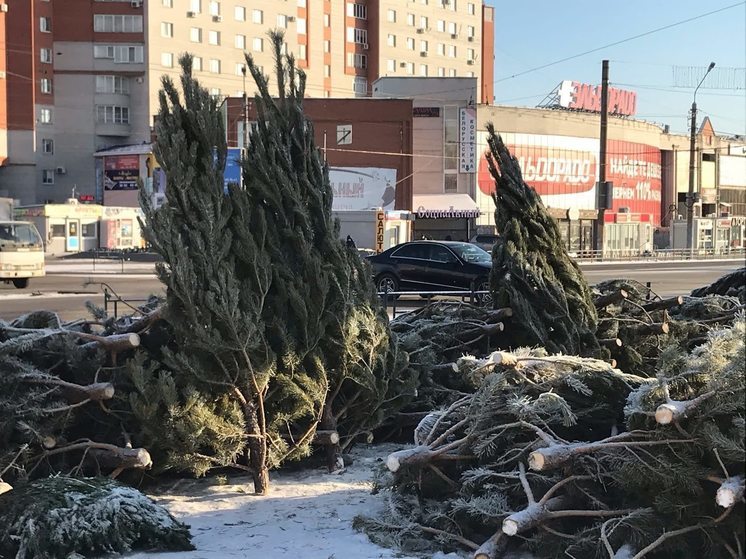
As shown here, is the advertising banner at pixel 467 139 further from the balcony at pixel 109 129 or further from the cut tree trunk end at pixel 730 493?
the cut tree trunk end at pixel 730 493

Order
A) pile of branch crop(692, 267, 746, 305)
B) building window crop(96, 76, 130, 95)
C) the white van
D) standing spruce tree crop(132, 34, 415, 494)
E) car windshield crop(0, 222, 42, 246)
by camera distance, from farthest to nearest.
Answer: building window crop(96, 76, 130, 95) → car windshield crop(0, 222, 42, 246) → the white van → pile of branch crop(692, 267, 746, 305) → standing spruce tree crop(132, 34, 415, 494)

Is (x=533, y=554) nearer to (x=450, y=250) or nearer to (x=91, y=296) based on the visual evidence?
(x=450, y=250)

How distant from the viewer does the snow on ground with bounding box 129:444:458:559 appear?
4.56 meters

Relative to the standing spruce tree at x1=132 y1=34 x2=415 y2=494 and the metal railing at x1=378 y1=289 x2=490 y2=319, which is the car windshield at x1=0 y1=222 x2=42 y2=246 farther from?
the standing spruce tree at x1=132 y1=34 x2=415 y2=494

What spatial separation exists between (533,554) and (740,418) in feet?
4.58

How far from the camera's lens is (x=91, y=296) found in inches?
851

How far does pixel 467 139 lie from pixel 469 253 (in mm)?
34036

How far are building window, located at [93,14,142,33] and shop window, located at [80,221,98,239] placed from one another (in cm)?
2672

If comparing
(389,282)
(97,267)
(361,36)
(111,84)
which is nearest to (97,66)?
(111,84)

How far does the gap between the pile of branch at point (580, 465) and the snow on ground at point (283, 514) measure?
0.81ft

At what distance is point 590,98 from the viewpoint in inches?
2862

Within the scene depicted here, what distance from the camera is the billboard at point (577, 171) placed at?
57.5 metres

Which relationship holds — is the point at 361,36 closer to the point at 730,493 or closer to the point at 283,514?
the point at 283,514

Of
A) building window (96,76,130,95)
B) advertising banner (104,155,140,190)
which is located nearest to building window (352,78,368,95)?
building window (96,76,130,95)
